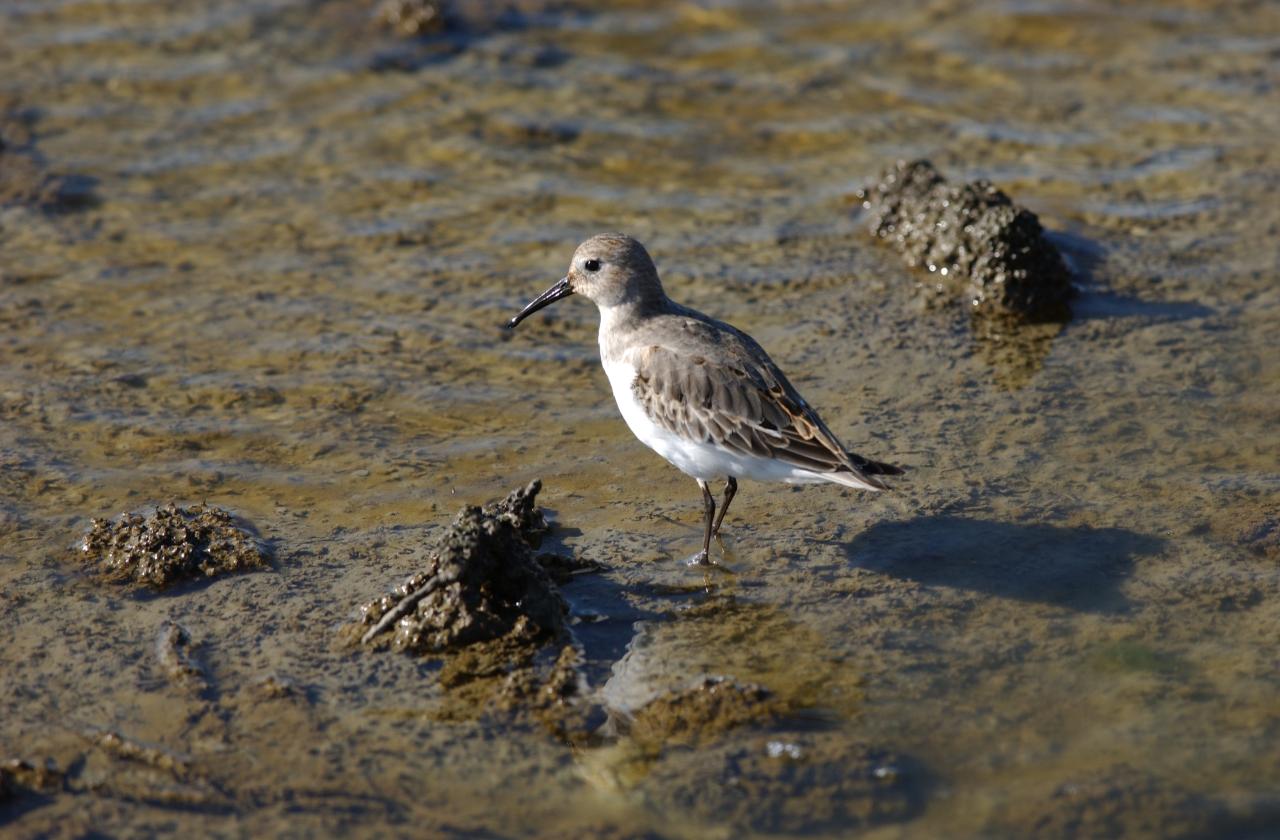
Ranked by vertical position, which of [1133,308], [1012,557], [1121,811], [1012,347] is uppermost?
[1133,308]

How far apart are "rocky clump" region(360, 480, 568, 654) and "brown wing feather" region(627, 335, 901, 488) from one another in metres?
1.05

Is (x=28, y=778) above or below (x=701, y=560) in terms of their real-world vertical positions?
below

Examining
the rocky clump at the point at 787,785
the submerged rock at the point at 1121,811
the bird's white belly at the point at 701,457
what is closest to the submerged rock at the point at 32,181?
the bird's white belly at the point at 701,457

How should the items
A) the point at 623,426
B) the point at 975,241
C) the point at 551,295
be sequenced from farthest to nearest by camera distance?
1. the point at 975,241
2. the point at 623,426
3. the point at 551,295

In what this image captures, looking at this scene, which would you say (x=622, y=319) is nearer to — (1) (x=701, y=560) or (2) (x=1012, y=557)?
(1) (x=701, y=560)

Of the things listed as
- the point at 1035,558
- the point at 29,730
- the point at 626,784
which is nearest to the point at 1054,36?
the point at 1035,558

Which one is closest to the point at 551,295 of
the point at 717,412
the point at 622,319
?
the point at 622,319

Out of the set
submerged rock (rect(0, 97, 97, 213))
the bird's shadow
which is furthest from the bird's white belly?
submerged rock (rect(0, 97, 97, 213))

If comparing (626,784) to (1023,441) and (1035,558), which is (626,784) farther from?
(1023,441)

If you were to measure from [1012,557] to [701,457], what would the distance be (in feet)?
4.98

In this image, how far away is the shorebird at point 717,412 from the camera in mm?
6668

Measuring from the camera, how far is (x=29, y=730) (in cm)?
570

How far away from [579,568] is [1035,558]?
2.12 meters

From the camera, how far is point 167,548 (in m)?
6.78
